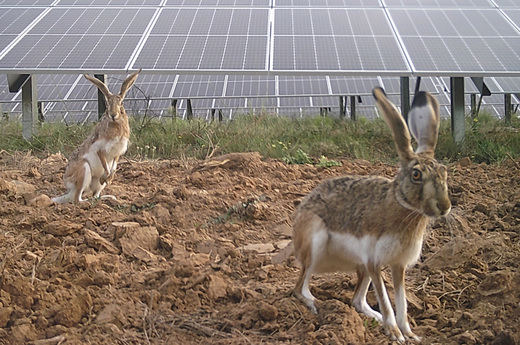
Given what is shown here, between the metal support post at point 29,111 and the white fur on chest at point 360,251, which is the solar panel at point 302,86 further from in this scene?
the white fur on chest at point 360,251

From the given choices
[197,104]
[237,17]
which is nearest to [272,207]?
[237,17]

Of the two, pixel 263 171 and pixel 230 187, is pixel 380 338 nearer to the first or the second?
pixel 230 187

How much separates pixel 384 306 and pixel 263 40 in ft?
28.0

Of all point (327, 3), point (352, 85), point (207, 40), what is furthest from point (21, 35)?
point (352, 85)

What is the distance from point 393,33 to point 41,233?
8359 mm

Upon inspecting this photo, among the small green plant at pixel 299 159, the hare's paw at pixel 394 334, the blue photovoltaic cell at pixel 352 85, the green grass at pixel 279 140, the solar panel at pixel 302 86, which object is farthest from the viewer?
the solar panel at pixel 302 86

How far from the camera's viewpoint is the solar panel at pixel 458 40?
10.0 meters

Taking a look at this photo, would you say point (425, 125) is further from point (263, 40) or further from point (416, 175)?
point (263, 40)

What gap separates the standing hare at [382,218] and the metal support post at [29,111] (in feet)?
24.3

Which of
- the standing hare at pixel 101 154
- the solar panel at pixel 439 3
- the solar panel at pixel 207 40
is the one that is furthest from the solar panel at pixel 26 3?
the standing hare at pixel 101 154

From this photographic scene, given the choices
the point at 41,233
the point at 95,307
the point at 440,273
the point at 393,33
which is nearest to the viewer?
the point at 95,307

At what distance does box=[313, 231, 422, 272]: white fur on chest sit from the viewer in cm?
355

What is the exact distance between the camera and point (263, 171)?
295 inches

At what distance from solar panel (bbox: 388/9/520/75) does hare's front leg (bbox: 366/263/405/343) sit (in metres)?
6.73
